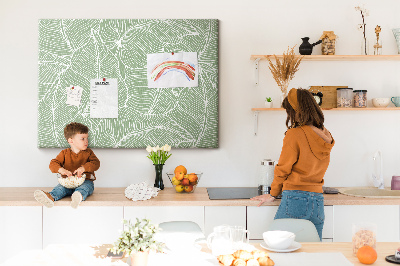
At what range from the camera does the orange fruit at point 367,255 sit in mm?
1643

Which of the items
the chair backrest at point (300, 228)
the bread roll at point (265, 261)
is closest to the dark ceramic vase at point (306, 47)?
the chair backrest at point (300, 228)

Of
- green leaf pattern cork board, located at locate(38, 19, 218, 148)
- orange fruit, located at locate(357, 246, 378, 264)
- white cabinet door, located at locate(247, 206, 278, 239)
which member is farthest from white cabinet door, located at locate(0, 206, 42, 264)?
orange fruit, located at locate(357, 246, 378, 264)

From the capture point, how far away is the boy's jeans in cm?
287

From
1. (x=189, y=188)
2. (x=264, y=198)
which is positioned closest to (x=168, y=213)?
(x=189, y=188)

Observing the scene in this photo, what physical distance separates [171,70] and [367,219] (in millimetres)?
1794

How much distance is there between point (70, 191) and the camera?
303 cm

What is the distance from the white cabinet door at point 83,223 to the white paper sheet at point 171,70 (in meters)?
1.07

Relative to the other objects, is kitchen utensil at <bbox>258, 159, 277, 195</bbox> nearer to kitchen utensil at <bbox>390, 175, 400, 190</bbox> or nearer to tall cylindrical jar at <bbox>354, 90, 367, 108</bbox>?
tall cylindrical jar at <bbox>354, 90, 367, 108</bbox>

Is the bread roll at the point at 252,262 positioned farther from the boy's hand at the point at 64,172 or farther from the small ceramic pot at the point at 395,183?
the small ceramic pot at the point at 395,183

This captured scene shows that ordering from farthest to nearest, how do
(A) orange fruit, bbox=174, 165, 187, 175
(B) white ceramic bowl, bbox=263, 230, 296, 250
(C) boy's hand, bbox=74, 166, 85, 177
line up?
(A) orange fruit, bbox=174, 165, 187, 175, (C) boy's hand, bbox=74, 166, 85, 177, (B) white ceramic bowl, bbox=263, 230, 296, 250

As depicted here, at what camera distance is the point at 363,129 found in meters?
3.49

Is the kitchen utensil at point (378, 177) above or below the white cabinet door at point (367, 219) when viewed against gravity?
above

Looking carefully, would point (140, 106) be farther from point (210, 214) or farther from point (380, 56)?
point (380, 56)

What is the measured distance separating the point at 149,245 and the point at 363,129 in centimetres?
250
